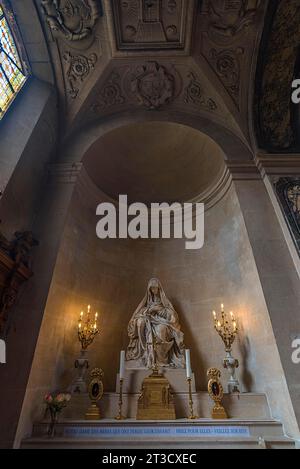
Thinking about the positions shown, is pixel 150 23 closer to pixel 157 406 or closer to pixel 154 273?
pixel 154 273

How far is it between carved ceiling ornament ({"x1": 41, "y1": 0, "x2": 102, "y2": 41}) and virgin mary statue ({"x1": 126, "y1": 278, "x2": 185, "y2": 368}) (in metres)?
6.35

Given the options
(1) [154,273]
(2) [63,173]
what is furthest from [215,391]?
(2) [63,173]

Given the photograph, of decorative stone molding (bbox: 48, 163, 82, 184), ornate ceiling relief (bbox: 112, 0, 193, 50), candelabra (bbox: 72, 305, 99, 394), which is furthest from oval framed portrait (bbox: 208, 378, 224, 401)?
ornate ceiling relief (bbox: 112, 0, 193, 50)

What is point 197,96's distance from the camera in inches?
255

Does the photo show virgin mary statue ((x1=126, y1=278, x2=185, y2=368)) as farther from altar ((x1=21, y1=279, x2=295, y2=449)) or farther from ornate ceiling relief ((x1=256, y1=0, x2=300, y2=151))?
ornate ceiling relief ((x1=256, y1=0, x2=300, y2=151))

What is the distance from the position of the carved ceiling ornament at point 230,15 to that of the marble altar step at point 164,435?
7.58m

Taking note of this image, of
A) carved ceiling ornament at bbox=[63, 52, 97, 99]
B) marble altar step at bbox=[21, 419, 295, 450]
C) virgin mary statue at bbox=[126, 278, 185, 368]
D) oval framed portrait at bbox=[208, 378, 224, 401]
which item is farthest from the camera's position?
carved ceiling ornament at bbox=[63, 52, 97, 99]

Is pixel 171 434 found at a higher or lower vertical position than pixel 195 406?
lower

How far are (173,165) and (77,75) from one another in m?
3.28

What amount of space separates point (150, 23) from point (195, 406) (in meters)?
7.80

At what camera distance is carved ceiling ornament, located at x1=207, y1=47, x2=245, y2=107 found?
598cm

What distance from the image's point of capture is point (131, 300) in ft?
20.4
